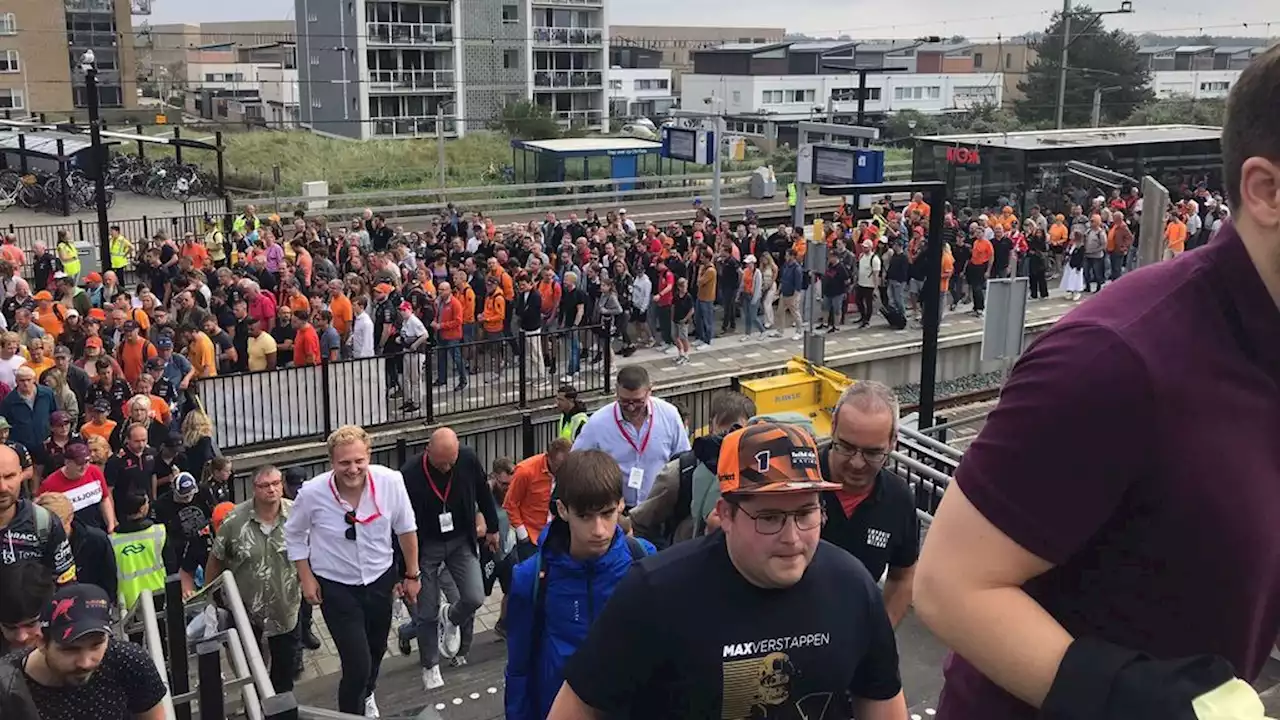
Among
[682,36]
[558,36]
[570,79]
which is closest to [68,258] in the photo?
[570,79]

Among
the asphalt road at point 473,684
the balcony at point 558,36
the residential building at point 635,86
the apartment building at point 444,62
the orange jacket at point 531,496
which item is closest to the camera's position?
the asphalt road at point 473,684

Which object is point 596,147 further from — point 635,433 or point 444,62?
point 635,433

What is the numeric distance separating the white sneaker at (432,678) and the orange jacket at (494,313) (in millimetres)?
9407

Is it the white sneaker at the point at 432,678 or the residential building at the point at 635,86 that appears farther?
the residential building at the point at 635,86

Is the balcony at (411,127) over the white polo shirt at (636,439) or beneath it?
over

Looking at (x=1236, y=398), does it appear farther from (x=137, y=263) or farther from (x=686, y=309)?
(x=137, y=263)

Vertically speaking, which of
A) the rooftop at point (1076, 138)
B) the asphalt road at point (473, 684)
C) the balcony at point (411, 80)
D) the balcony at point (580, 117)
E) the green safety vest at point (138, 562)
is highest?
the balcony at point (411, 80)

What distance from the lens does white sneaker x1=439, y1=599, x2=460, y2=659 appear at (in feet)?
25.5

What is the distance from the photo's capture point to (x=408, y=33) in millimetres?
63719

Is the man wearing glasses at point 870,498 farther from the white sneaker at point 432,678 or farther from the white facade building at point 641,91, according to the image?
the white facade building at point 641,91

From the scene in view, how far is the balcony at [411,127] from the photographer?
6200 centimetres

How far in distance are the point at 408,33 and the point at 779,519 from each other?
65.6 m

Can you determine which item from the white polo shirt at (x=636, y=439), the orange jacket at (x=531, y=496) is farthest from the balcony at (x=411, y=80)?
the white polo shirt at (x=636, y=439)

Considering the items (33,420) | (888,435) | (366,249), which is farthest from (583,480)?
(366,249)
